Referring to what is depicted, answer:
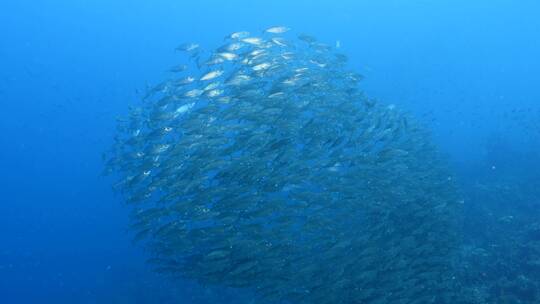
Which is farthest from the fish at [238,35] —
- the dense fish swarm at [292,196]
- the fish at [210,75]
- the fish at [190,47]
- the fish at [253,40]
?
the fish at [190,47]

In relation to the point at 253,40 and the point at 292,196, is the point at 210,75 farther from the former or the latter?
the point at 292,196

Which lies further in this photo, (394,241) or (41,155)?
(41,155)

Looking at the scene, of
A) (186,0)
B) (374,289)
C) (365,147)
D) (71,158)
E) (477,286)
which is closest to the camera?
(374,289)

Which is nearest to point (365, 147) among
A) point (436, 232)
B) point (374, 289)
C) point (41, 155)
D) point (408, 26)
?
point (436, 232)

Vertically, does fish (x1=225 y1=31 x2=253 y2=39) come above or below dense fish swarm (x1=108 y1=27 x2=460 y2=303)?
above

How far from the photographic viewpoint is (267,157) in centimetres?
769

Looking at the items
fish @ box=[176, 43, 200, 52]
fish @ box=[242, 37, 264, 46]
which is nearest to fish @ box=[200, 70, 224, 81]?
fish @ box=[242, 37, 264, 46]

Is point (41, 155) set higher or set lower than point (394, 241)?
higher

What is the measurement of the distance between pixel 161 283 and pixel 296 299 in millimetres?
10979

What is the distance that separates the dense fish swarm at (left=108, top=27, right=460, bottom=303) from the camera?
7.60 m

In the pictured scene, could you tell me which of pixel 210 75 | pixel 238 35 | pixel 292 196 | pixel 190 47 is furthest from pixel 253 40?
pixel 292 196

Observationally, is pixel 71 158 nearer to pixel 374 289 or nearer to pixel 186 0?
pixel 374 289

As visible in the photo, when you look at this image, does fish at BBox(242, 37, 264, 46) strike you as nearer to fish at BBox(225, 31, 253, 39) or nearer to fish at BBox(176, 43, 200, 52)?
fish at BBox(225, 31, 253, 39)

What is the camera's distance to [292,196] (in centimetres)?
807
